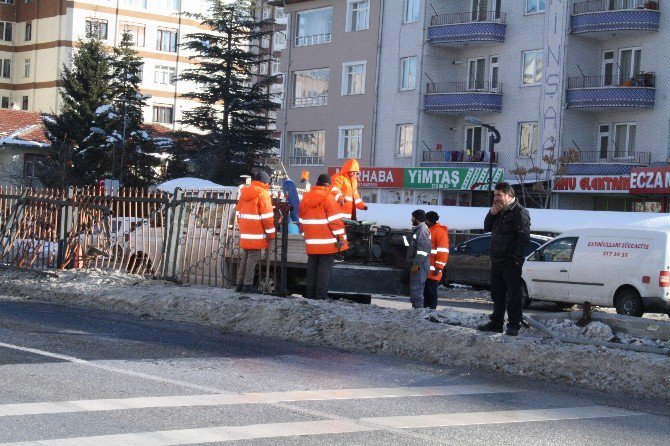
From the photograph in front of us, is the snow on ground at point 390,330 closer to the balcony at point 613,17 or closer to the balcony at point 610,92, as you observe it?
the balcony at point 610,92

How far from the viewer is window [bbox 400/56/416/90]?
49.5 metres

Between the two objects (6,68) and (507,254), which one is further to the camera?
(6,68)

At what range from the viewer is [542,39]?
44500 mm

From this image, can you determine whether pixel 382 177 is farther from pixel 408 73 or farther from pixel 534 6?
pixel 534 6

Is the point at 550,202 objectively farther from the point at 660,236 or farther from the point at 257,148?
the point at 660,236

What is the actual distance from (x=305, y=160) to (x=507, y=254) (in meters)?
42.5

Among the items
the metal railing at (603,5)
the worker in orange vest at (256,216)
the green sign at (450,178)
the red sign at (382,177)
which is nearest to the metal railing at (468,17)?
the metal railing at (603,5)

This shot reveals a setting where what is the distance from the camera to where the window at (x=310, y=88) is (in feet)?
178

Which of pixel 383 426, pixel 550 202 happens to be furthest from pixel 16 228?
pixel 550 202

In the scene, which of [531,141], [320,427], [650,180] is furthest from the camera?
[531,141]

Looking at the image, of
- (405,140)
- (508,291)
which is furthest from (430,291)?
(405,140)

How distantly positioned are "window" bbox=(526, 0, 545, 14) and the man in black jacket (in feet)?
109

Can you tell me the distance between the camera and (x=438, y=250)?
17812 mm

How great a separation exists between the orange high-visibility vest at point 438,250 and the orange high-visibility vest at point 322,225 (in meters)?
2.17
